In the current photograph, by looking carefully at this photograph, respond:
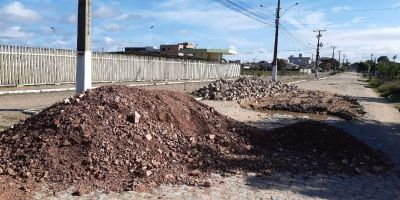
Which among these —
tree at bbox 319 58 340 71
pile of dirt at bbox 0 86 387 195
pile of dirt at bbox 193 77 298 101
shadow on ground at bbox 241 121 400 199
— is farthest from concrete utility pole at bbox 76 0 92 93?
tree at bbox 319 58 340 71

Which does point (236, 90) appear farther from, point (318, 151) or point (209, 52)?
point (209, 52)

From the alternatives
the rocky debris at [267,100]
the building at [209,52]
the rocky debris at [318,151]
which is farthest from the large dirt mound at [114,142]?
the building at [209,52]

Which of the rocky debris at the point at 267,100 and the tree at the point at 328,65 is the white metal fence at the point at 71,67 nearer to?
the rocky debris at the point at 267,100

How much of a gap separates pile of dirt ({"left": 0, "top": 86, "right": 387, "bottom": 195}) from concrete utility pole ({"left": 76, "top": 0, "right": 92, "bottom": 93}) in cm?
431

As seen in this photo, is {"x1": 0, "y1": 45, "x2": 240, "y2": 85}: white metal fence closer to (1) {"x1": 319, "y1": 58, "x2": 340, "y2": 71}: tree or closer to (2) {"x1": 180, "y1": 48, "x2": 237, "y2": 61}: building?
(2) {"x1": 180, "y1": 48, "x2": 237, "y2": 61}: building

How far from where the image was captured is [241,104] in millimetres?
21953

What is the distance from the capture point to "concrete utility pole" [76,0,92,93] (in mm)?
14016

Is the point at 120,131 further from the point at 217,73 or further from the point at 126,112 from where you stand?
the point at 217,73

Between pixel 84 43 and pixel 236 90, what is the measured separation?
12.0 metres

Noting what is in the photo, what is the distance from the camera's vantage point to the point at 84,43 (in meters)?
14.1

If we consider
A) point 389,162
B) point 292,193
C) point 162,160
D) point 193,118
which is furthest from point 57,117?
point 389,162

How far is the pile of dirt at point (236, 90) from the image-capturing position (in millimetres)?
23906

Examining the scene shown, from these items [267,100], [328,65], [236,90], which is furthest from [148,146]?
[328,65]

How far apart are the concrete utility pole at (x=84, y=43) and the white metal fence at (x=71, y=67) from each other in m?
9.90
